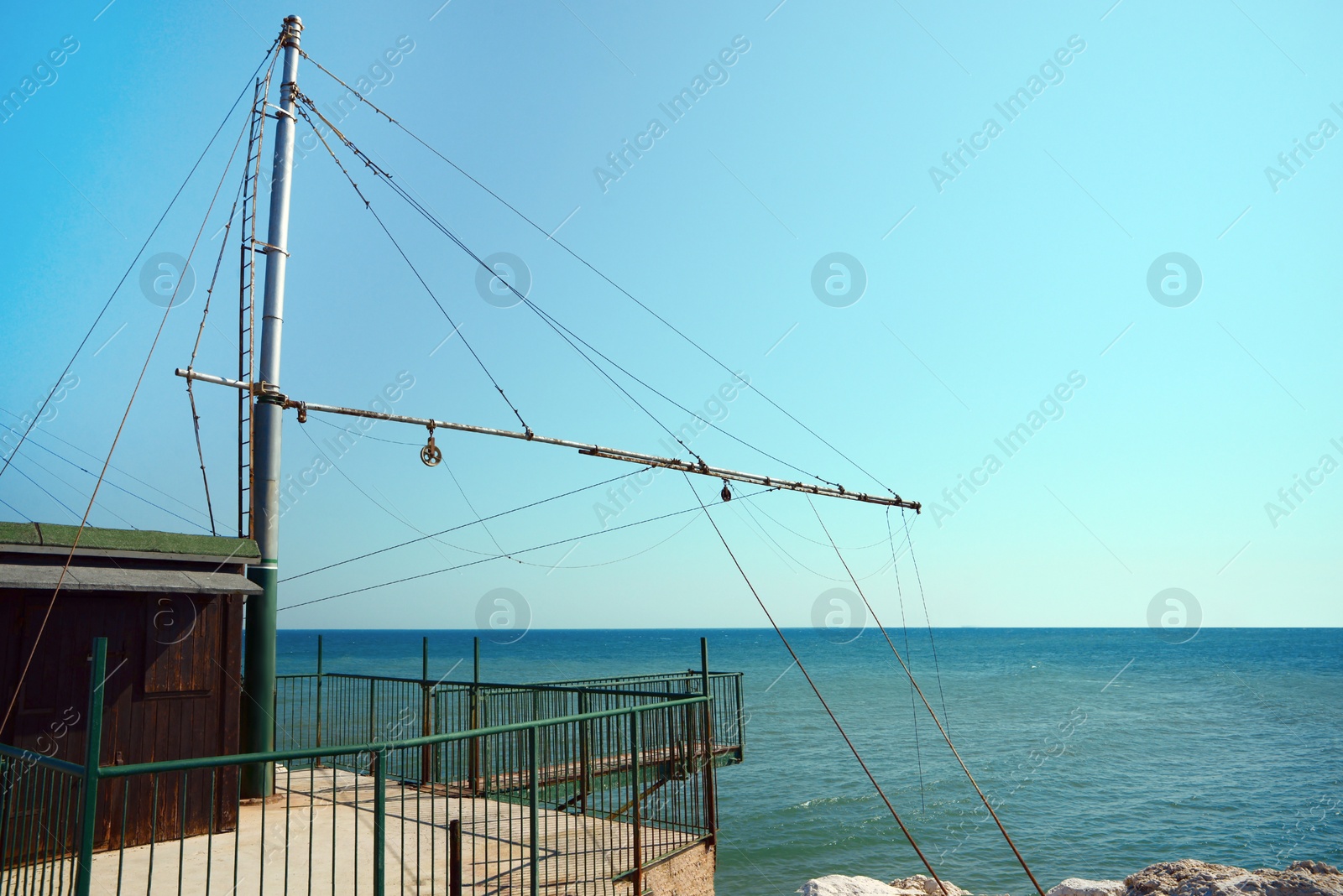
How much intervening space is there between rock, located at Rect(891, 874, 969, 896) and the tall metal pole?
12.5 metres

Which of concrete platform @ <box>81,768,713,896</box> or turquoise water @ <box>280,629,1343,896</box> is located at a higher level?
concrete platform @ <box>81,768,713,896</box>

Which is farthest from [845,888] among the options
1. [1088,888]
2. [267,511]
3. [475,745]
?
[267,511]

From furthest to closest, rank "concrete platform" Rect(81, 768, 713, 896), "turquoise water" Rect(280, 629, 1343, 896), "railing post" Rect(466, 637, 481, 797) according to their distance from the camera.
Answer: "turquoise water" Rect(280, 629, 1343, 896)
"railing post" Rect(466, 637, 481, 797)
"concrete platform" Rect(81, 768, 713, 896)

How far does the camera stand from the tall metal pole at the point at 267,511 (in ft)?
35.7

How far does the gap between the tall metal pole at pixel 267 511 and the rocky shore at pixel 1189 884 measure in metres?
9.41

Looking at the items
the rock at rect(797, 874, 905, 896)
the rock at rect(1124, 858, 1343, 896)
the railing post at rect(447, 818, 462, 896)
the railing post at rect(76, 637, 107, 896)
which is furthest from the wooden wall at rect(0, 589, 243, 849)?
the rock at rect(1124, 858, 1343, 896)

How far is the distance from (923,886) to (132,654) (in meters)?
15.6

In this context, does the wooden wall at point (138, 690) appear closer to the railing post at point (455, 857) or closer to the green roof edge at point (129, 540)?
the green roof edge at point (129, 540)

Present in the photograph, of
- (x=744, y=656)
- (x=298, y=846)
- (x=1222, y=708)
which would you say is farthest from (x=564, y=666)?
(x=298, y=846)

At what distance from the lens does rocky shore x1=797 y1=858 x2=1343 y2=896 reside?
1275cm

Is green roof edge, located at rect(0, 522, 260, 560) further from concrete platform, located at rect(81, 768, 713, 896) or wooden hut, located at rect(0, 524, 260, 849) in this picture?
concrete platform, located at rect(81, 768, 713, 896)

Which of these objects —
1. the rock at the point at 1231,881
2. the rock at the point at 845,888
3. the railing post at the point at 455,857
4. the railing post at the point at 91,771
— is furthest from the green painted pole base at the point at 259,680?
the rock at the point at 1231,881

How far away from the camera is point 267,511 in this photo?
37.4 ft

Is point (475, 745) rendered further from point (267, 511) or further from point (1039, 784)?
point (1039, 784)
